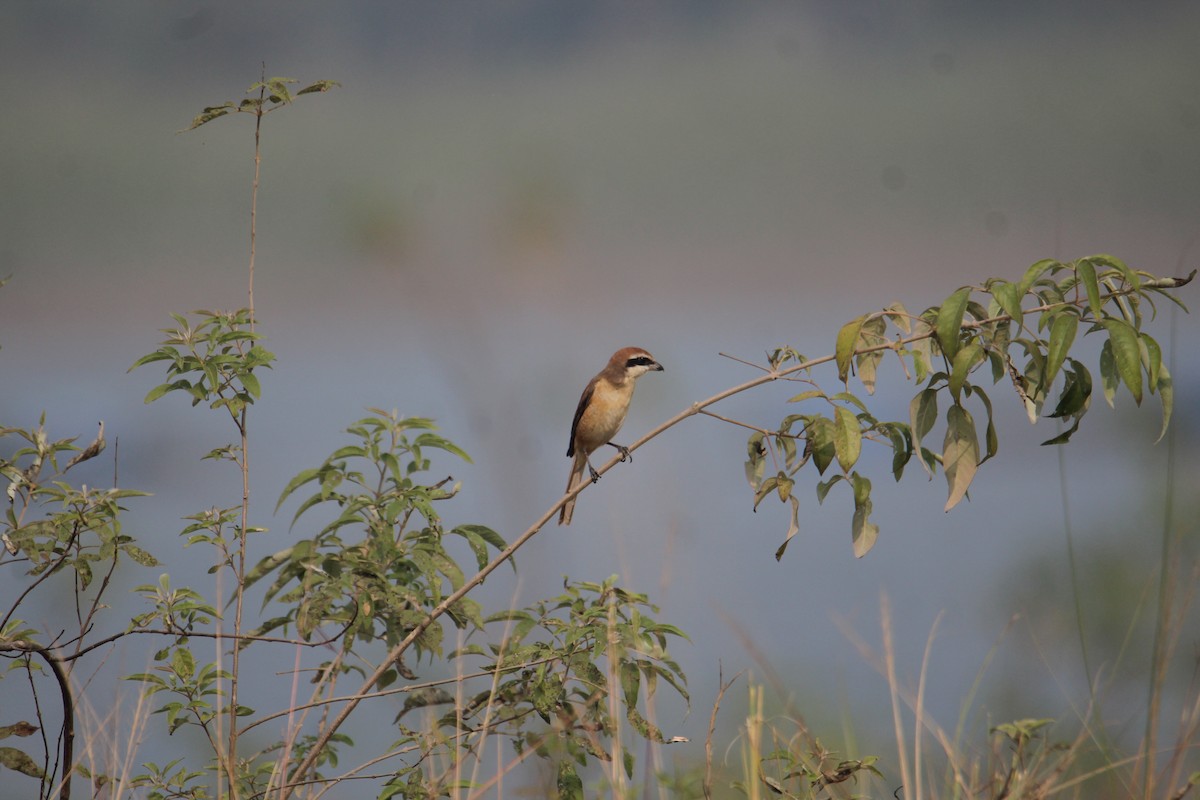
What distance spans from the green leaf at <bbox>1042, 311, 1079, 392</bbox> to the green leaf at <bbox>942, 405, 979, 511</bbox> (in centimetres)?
24

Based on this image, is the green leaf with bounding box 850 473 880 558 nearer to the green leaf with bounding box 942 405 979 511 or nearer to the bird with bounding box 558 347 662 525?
the green leaf with bounding box 942 405 979 511

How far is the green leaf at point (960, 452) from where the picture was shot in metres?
2.31

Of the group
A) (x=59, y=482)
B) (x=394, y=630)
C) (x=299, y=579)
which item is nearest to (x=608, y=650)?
(x=394, y=630)

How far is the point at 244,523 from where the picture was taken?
276cm

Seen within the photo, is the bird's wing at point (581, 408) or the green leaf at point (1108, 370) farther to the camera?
the bird's wing at point (581, 408)

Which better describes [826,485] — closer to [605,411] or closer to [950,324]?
[950,324]

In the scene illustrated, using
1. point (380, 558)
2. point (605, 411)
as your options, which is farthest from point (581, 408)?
point (380, 558)

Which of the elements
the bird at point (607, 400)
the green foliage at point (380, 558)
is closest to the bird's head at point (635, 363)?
the bird at point (607, 400)

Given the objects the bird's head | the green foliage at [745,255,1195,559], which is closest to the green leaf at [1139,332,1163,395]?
the green foliage at [745,255,1195,559]

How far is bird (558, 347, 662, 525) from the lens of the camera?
5277 millimetres

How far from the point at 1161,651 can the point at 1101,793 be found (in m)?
0.90

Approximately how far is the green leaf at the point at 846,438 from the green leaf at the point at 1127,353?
0.54 meters

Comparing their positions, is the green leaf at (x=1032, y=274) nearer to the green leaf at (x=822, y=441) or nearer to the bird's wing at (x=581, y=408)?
the green leaf at (x=822, y=441)

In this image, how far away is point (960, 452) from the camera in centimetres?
232
